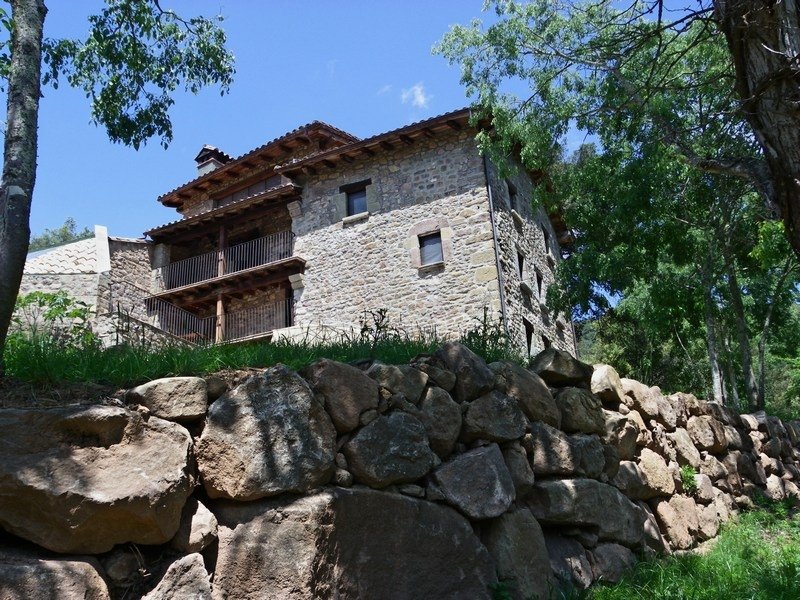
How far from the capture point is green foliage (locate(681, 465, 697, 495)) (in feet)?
24.2

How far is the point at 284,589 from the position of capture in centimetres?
353

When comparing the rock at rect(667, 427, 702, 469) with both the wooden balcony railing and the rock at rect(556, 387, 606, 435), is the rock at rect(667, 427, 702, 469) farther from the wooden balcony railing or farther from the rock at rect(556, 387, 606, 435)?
the wooden balcony railing

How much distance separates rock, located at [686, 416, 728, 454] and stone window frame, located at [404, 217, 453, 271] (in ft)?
26.1

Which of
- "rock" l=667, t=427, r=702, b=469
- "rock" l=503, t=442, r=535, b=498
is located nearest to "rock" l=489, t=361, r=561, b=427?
"rock" l=503, t=442, r=535, b=498

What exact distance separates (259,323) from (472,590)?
15294 millimetres

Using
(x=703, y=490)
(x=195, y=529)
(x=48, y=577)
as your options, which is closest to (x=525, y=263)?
(x=703, y=490)

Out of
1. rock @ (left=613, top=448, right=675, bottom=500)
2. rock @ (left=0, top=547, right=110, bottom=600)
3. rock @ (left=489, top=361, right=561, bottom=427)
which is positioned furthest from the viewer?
rock @ (left=613, top=448, right=675, bottom=500)

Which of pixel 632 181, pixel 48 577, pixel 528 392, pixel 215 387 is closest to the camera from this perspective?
pixel 48 577

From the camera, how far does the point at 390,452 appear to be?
14.1 feet

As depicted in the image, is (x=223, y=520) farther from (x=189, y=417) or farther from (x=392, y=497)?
(x=392, y=497)

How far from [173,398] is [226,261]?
54.6ft

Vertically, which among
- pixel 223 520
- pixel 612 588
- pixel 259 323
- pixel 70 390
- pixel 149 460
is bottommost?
pixel 612 588

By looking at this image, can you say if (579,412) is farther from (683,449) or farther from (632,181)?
(632,181)

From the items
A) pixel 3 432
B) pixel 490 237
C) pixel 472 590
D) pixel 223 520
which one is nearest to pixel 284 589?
pixel 223 520
